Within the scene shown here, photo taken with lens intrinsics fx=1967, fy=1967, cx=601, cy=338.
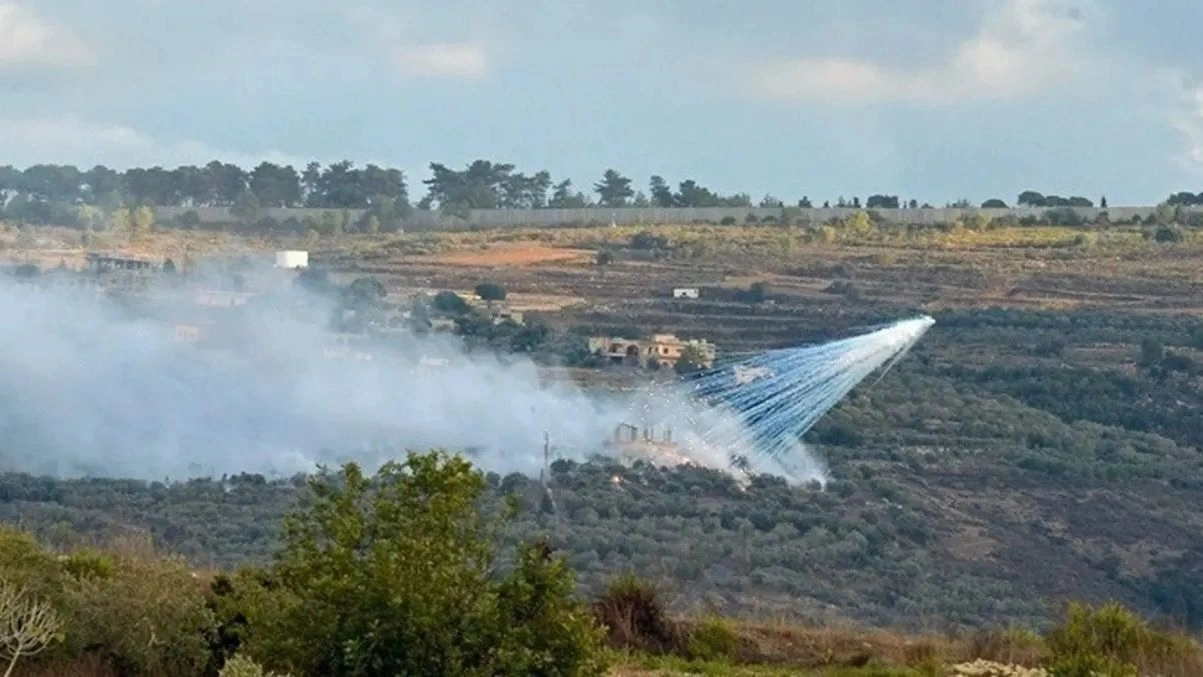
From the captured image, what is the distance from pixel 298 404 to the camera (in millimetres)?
44719

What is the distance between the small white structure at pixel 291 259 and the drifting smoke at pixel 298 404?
1090cm

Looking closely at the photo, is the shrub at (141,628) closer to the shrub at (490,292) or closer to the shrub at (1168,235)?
the shrub at (490,292)

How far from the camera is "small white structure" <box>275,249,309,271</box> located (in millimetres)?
61031

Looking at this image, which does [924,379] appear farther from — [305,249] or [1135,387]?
[305,249]

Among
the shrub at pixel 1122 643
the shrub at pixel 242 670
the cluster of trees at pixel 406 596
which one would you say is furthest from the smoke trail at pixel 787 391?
the shrub at pixel 242 670

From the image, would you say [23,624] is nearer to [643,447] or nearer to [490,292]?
[643,447]

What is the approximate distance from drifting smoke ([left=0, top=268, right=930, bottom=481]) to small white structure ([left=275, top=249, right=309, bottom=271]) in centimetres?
1090

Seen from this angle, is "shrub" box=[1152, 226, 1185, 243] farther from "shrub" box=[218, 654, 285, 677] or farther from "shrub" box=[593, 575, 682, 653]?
"shrub" box=[218, 654, 285, 677]

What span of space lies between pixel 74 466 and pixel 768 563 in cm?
1640

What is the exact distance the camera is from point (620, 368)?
4975cm

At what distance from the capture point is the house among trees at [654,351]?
50009 mm

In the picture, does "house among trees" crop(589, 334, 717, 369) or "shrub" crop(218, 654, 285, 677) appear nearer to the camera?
"shrub" crop(218, 654, 285, 677)

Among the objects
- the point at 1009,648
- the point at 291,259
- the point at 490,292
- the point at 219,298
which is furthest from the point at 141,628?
the point at 291,259

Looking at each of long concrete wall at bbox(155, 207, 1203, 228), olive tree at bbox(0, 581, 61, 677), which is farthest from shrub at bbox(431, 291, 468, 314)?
olive tree at bbox(0, 581, 61, 677)
